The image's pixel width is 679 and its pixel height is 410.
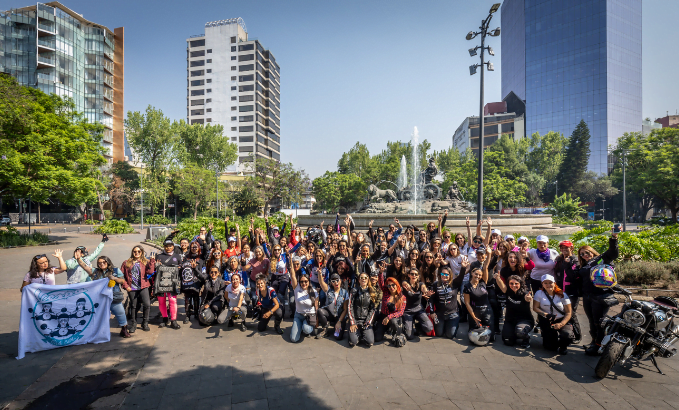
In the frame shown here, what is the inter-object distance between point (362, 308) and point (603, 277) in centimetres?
380

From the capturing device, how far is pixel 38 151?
18641mm

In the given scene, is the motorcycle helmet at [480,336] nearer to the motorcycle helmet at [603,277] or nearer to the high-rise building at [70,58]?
the motorcycle helmet at [603,277]

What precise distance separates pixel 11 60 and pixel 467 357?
69499 millimetres

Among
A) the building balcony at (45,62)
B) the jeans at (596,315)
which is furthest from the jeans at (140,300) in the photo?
the building balcony at (45,62)

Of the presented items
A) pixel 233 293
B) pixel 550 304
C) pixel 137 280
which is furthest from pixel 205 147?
pixel 550 304

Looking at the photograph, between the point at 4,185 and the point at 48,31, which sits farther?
the point at 48,31

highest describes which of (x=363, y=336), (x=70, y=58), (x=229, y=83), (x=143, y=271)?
(x=229, y=83)

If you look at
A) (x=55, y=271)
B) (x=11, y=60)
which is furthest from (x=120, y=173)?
(x=55, y=271)

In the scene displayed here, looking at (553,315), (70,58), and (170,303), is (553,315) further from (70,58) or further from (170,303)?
(70,58)

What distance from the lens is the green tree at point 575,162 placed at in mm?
59188

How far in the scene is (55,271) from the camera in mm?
6301

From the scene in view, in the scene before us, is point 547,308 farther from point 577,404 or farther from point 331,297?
point 331,297

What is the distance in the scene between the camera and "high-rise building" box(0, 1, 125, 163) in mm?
48312

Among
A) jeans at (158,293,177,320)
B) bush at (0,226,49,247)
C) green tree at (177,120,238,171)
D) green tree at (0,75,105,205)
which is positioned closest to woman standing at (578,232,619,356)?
jeans at (158,293,177,320)
